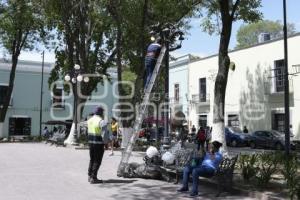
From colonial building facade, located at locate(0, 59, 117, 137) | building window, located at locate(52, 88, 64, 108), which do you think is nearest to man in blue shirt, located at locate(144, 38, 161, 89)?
colonial building facade, located at locate(0, 59, 117, 137)

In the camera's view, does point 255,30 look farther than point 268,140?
Yes

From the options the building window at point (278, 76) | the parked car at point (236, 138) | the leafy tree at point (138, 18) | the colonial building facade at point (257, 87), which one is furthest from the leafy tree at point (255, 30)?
the leafy tree at point (138, 18)

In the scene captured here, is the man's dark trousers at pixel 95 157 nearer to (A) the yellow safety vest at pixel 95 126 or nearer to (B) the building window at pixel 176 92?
(A) the yellow safety vest at pixel 95 126

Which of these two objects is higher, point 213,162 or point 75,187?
point 213,162

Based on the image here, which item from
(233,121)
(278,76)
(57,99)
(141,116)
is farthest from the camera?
(57,99)

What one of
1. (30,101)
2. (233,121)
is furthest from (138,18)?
(30,101)

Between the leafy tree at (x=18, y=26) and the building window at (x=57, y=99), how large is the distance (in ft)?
49.0

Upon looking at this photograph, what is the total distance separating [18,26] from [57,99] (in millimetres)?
18780

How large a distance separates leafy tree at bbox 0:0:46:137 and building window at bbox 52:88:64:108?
14.9 m

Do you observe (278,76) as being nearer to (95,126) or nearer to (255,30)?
(95,126)

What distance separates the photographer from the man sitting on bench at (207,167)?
1060 centimetres

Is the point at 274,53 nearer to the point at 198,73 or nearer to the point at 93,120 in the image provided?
the point at 198,73

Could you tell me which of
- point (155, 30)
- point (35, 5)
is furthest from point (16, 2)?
point (155, 30)

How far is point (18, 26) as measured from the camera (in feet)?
119
